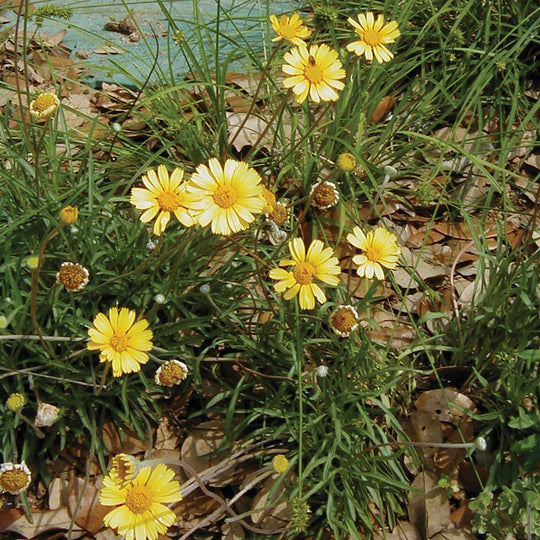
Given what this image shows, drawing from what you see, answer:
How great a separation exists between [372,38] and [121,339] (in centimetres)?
126

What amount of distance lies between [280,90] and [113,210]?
1.21 meters

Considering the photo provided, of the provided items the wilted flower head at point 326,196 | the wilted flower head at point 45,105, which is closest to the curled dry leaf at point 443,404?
the wilted flower head at point 326,196

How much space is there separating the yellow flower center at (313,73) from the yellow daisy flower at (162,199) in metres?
0.54

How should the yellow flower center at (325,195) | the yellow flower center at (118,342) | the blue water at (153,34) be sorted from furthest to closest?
the blue water at (153,34) → the yellow flower center at (325,195) → the yellow flower center at (118,342)

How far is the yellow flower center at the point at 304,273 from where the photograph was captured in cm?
191

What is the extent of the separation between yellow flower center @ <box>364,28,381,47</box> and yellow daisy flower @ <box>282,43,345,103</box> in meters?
0.17

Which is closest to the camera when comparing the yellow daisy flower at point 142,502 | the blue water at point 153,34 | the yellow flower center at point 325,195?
the yellow daisy flower at point 142,502

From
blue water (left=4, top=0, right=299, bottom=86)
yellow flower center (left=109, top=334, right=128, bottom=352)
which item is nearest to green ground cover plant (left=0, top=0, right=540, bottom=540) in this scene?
yellow flower center (left=109, top=334, right=128, bottom=352)

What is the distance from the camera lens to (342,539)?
210 cm

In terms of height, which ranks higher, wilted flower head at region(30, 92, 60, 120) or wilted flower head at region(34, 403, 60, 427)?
wilted flower head at region(30, 92, 60, 120)

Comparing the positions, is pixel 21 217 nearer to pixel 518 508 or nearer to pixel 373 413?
pixel 373 413

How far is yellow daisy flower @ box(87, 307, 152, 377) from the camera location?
172cm

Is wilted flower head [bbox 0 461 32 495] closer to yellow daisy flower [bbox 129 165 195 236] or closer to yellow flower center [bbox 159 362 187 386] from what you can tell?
yellow flower center [bbox 159 362 187 386]

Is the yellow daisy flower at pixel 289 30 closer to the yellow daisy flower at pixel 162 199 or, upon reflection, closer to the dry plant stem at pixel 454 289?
the yellow daisy flower at pixel 162 199
